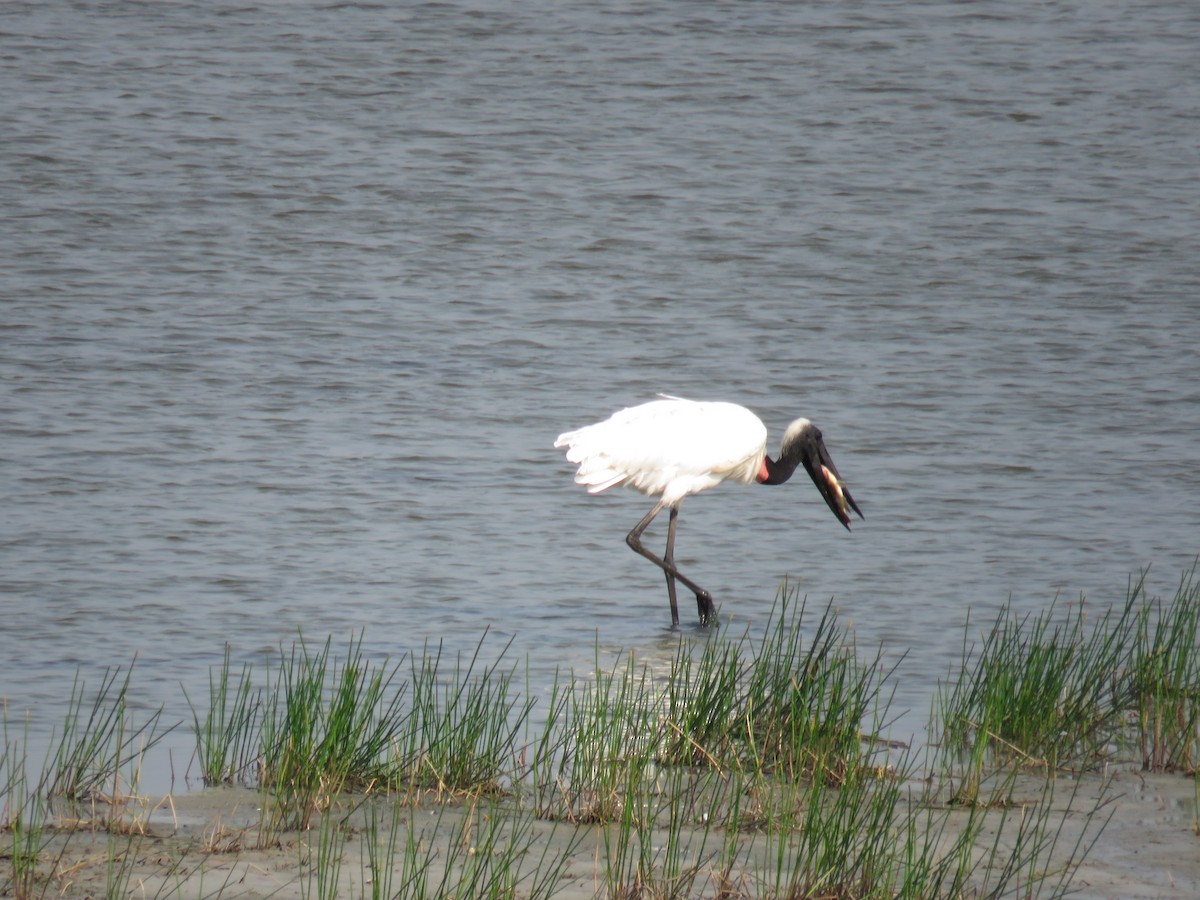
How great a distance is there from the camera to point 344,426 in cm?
1167

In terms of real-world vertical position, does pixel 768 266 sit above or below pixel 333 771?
below

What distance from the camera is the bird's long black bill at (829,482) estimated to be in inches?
364

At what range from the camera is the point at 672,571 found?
8.20m

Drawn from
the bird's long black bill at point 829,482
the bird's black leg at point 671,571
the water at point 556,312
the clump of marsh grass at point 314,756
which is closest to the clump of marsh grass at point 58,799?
the clump of marsh grass at point 314,756

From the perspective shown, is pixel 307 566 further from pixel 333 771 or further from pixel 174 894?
pixel 174 894

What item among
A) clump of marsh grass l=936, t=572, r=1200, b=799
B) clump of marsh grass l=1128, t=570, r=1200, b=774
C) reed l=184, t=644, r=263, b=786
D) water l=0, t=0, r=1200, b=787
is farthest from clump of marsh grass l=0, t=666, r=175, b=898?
clump of marsh grass l=1128, t=570, r=1200, b=774

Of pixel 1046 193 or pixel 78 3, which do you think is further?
pixel 78 3

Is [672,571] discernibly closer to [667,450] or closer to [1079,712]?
[667,450]

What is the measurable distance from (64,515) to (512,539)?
214 centimetres

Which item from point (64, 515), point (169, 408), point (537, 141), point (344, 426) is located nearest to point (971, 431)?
point (344, 426)

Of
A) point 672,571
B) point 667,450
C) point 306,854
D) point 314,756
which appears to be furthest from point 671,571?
point 306,854

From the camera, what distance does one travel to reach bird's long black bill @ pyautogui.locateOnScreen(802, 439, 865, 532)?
926cm

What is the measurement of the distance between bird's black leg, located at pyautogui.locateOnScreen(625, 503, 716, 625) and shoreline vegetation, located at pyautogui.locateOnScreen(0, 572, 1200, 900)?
7.20 feet

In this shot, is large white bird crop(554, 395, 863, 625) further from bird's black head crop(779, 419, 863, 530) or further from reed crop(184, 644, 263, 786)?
reed crop(184, 644, 263, 786)
